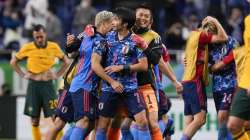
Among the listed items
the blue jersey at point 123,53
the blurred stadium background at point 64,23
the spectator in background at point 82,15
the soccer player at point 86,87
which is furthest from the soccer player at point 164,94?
the spectator in background at point 82,15

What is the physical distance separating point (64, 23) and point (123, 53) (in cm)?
1157

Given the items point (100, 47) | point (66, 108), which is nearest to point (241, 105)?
point (100, 47)

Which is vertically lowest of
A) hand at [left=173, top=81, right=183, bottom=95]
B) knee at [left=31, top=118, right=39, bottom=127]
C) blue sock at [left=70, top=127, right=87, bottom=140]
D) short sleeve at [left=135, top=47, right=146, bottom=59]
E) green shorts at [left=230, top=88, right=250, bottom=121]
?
knee at [left=31, top=118, right=39, bottom=127]

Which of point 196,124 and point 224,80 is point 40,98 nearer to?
point 196,124

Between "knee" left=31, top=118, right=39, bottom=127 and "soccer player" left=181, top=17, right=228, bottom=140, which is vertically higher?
"soccer player" left=181, top=17, right=228, bottom=140

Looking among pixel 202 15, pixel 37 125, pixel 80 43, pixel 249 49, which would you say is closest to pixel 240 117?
pixel 249 49

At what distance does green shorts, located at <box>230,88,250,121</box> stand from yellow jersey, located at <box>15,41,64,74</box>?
663 centimetres

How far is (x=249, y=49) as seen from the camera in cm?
1305

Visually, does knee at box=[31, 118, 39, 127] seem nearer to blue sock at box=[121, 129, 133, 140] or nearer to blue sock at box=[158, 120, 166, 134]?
blue sock at box=[158, 120, 166, 134]

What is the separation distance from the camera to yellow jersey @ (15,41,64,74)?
19.1 meters

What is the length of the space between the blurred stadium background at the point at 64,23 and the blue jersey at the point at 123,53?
7.57 meters

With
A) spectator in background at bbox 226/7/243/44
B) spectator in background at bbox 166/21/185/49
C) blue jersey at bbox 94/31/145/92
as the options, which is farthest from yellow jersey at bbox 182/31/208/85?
spectator in background at bbox 166/21/185/49

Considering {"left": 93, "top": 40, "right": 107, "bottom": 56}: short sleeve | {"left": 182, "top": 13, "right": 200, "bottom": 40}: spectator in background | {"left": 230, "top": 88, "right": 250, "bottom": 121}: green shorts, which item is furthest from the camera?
{"left": 182, "top": 13, "right": 200, "bottom": 40}: spectator in background

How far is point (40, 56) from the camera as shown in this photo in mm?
19094
